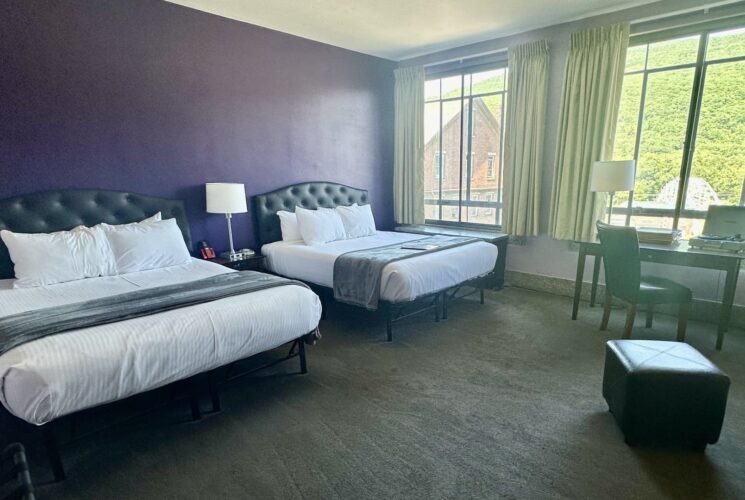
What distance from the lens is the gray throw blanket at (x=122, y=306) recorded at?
1812 millimetres

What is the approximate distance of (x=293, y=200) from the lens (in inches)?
177

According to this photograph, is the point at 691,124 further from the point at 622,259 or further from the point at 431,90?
the point at 431,90

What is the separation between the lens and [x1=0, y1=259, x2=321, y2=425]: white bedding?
1606mm

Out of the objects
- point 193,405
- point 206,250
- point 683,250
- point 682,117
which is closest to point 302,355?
point 193,405

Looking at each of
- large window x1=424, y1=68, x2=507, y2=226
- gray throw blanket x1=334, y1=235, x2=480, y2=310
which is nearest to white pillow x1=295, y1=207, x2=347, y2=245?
gray throw blanket x1=334, y1=235, x2=480, y2=310

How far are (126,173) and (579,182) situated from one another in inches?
166

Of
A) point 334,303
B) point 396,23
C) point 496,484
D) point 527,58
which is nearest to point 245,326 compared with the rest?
point 496,484

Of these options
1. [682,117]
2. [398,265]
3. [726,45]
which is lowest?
[398,265]

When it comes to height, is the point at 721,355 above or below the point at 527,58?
below

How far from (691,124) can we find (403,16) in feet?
9.16

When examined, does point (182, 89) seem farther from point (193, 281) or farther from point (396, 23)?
point (396, 23)

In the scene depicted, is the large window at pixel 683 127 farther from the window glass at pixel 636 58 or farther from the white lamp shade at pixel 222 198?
the white lamp shade at pixel 222 198

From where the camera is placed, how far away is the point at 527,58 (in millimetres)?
4215

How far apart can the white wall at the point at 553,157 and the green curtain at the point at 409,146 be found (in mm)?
336
